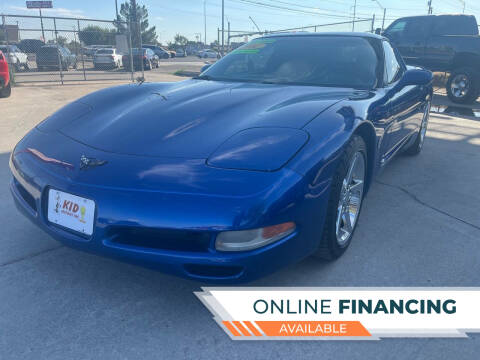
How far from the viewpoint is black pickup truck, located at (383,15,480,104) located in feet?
30.7

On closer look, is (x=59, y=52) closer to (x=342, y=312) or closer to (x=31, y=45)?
(x=31, y=45)

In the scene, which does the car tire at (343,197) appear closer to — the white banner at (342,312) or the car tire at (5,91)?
the white banner at (342,312)

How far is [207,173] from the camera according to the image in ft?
5.51

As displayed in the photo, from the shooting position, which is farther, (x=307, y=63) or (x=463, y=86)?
(x=463, y=86)

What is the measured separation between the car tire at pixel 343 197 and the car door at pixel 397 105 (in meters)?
0.56

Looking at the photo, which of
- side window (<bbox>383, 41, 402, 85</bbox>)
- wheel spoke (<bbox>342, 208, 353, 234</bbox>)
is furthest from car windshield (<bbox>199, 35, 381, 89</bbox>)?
wheel spoke (<bbox>342, 208, 353, 234</bbox>)

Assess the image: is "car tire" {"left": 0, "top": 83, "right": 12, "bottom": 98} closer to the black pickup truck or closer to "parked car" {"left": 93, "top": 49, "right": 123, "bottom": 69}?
the black pickup truck

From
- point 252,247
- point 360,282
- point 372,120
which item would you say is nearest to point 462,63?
point 372,120

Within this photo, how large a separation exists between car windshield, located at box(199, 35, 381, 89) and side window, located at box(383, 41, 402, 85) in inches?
4.9

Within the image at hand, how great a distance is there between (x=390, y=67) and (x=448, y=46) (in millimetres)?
7761

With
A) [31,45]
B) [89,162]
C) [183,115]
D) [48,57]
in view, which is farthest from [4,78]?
[31,45]

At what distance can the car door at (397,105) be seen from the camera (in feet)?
9.77

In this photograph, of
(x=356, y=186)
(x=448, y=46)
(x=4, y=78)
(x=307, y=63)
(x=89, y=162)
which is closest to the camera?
(x=89, y=162)

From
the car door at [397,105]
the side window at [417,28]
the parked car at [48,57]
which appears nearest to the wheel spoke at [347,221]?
the car door at [397,105]
